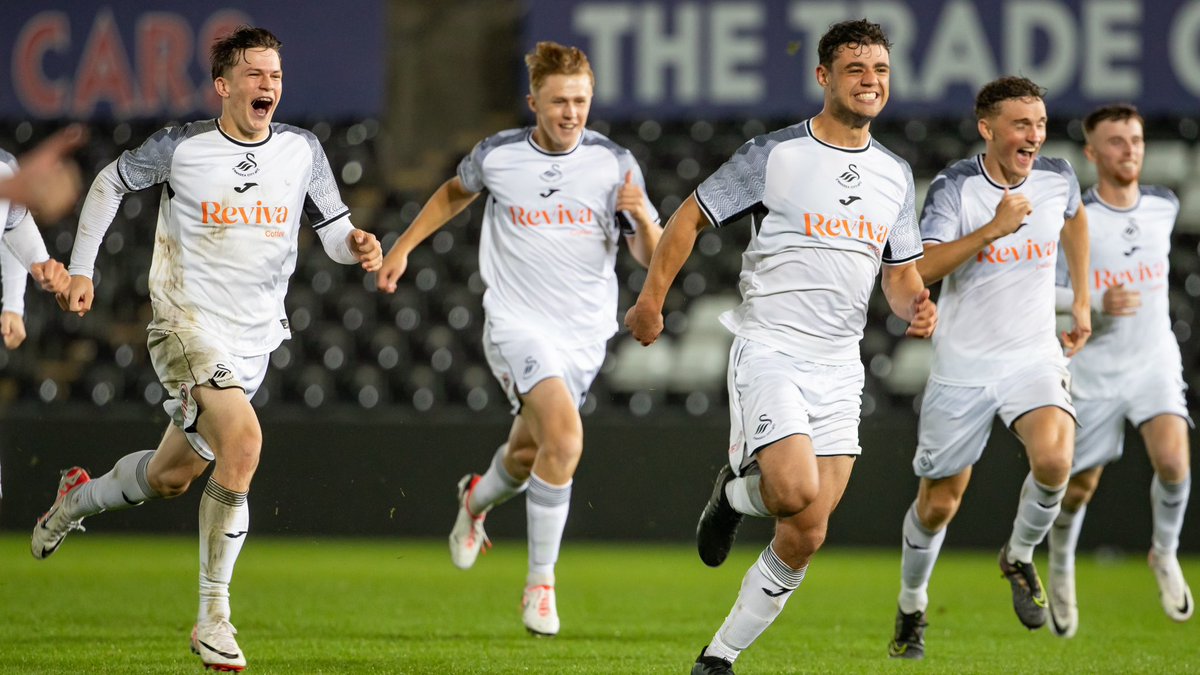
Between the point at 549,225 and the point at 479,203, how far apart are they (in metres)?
6.34

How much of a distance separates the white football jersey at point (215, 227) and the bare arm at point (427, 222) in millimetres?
917

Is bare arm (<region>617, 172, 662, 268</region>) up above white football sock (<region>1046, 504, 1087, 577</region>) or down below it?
above

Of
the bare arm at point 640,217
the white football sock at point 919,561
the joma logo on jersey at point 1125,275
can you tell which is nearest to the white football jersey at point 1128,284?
the joma logo on jersey at point 1125,275

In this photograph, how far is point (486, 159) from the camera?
22.3 ft

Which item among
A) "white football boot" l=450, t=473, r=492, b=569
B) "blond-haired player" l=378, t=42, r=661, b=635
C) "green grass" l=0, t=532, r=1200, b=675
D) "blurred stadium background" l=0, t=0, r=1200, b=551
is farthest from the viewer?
"blurred stadium background" l=0, t=0, r=1200, b=551

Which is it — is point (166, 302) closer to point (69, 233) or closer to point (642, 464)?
point (642, 464)

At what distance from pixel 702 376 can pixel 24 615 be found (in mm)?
6509

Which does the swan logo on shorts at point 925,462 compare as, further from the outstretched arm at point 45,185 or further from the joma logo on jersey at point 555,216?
the outstretched arm at point 45,185

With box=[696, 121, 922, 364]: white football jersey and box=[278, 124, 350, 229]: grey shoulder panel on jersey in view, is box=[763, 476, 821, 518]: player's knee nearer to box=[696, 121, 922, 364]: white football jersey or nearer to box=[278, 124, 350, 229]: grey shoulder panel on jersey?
box=[696, 121, 922, 364]: white football jersey

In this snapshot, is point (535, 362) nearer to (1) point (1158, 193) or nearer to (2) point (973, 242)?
(2) point (973, 242)

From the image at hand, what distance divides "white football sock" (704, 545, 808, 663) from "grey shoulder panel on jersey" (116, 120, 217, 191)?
2.51m

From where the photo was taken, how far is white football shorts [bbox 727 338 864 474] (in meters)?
4.81

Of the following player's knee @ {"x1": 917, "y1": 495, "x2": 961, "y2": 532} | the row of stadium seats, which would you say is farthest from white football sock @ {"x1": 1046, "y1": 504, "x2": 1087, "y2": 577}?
the row of stadium seats

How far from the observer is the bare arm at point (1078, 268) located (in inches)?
252
